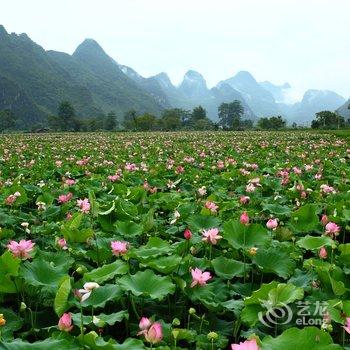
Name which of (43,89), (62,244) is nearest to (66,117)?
(43,89)

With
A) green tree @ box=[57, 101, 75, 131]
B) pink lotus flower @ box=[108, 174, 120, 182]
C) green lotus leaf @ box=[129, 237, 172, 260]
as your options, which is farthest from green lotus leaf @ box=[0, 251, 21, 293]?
green tree @ box=[57, 101, 75, 131]

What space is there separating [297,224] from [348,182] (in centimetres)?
326

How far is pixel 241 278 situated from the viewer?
2.83 meters

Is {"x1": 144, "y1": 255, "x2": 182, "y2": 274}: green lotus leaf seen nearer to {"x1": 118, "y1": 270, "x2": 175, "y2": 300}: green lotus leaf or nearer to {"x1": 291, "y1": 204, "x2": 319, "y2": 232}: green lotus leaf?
{"x1": 118, "y1": 270, "x2": 175, "y2": 300}: green lotus leaf

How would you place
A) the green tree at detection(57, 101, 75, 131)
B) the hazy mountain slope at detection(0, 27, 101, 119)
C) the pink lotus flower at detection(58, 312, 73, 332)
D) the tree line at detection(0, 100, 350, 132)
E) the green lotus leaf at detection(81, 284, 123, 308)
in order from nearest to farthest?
the pink lotus flower at detection(58, 312, 73, 332) → the green lotus leaf at detection(81, 284, 123, 308) → the tree line at detection(0, 100, 350, 132) → the green tree at detection(57, 101, 75, 131) → the hazy mountain slope at detection(0, 27, 101, 119)

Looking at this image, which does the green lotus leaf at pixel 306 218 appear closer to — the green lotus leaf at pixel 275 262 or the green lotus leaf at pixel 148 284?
the green lotus leaf at pixel 275 262

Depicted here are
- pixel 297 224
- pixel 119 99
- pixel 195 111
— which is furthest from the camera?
pixel 119 99

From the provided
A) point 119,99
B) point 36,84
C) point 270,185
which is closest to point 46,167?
point 270,185

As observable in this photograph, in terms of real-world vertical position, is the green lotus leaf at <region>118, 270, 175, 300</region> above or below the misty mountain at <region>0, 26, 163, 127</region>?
below

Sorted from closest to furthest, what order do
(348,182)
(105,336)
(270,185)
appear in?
(105,336)
(270,185)
(348,182)

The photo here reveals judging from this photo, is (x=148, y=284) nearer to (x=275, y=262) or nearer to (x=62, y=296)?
(x=62, y=296)

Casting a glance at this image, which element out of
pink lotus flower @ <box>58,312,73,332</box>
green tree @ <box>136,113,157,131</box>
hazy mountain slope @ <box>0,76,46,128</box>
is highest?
hazy mountain slope @ <box>0,76,46,128</box>

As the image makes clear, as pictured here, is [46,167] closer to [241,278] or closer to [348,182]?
[348,182]

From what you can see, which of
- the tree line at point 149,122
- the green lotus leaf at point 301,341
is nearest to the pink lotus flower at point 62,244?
the green lotus leaf at point 301,341
